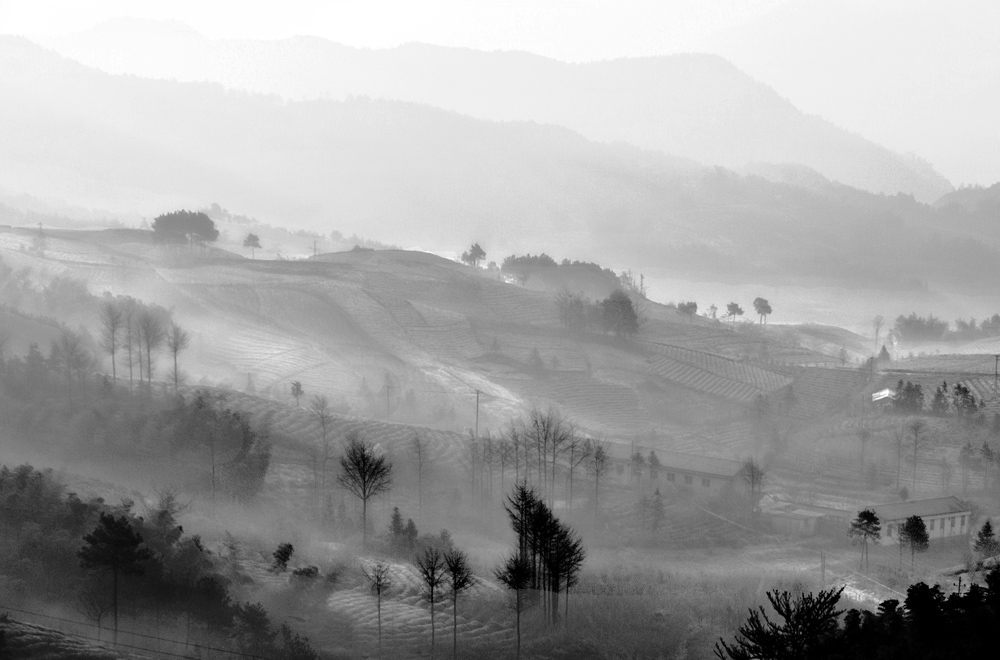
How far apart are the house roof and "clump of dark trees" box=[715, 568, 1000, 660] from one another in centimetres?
1378

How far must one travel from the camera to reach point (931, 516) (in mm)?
38156

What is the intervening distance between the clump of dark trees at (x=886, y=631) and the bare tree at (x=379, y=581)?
8.53 meters

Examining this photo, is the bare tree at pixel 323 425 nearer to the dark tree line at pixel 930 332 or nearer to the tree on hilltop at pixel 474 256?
the tree on hilltop at pixel 474 256

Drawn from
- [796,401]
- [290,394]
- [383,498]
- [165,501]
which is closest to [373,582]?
[165,501]

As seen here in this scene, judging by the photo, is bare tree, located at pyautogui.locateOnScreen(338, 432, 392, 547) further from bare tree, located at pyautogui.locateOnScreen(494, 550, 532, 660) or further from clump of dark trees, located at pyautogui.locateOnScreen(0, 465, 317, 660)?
clump of dark trees, located at pyautogui.locateOnScreen(0, 465, 317, 660)

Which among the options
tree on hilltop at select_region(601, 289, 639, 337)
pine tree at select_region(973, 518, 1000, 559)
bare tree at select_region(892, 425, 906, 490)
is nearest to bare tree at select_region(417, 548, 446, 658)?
pine tree at select_region(973, 518, 1000, 559)

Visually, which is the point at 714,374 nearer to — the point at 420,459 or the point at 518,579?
the point at 420,459

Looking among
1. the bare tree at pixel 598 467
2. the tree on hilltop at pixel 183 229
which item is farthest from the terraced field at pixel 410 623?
the tree on hilltop at pixel 183 229

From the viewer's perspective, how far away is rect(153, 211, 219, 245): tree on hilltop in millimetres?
92188

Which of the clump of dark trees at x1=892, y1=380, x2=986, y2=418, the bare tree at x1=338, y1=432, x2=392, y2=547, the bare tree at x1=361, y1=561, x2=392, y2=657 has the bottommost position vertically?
the bare tree at x1=361, y1=561, x2=392, y2=657

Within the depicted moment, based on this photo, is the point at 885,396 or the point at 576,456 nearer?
the point at 576,456

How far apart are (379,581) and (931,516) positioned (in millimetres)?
22778

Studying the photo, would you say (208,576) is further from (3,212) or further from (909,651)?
(3,212)

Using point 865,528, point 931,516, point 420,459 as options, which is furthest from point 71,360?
point 931,516
